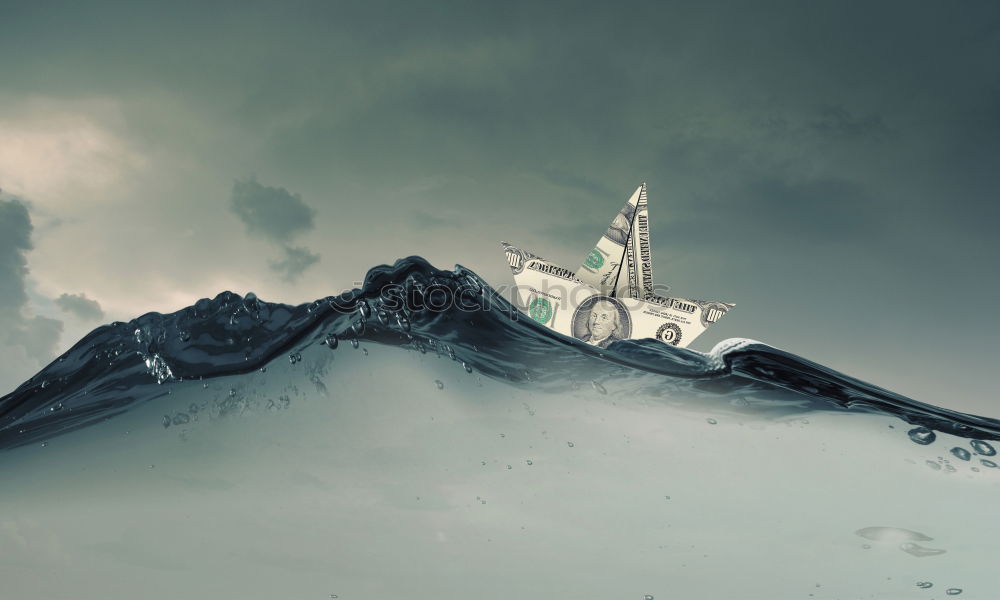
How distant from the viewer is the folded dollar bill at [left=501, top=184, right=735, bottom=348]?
17.0ft

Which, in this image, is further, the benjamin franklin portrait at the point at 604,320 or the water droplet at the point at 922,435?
the water droplet at the point at 922,435

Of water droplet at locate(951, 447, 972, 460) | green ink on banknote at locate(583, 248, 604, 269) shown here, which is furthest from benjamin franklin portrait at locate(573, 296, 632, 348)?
water droplet at locate(951, 447, 972, 460)

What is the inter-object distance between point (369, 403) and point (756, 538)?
121 inches

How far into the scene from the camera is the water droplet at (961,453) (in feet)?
18.4

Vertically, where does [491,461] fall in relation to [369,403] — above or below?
below

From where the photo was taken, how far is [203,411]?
215 inches

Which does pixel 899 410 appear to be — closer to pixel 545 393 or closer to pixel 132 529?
pixel 545 393

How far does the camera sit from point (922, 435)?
18.5ft

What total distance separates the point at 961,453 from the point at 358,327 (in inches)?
202

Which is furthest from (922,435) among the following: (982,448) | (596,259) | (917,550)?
(596,259)

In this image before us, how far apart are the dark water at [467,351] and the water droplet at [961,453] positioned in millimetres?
170

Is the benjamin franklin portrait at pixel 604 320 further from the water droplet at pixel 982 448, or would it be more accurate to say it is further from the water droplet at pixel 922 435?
the water droplet at pixel 982 448

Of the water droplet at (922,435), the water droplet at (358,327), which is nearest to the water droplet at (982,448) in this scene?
the water droplet at (922,435)

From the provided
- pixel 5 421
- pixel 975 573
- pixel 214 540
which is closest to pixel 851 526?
pixel 975 573
